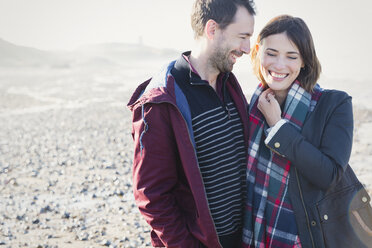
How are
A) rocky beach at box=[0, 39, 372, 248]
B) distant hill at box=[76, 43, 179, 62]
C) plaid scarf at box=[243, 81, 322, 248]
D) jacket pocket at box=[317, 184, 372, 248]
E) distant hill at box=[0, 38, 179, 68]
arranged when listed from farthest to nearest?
distant hill at box=[76, 43, 179, 62] → distant hill at box=[0, 38, 179, 68] → rocky beach at box=[0, 39, 372, 248] → plaid scarf at box=[243, 81, 322, 248] → jacket pocket at box=[317, 184, 372, 248]

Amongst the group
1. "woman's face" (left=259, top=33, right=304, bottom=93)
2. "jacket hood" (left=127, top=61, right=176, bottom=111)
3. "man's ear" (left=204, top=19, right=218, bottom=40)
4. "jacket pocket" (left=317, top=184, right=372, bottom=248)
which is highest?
"man's ear" (left=204, top=19, right=218, bottom=40)

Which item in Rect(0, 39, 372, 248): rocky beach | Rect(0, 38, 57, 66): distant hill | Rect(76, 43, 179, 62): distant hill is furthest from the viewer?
Rect(76, 43, 179, 62): distant hill

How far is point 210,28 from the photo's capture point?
325 centimetres

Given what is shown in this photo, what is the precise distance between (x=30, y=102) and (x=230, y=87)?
2263 cm

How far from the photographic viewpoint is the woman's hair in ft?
10.0

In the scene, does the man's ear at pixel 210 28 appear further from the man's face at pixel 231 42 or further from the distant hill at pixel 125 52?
the distant hill at pixel 125 52

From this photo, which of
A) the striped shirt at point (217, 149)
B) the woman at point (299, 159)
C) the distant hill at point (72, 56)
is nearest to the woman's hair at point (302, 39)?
the woman at point (299, 159)

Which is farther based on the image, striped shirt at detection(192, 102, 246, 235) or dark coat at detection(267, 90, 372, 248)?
striped shirt at detection(192, 102, 246, 235)

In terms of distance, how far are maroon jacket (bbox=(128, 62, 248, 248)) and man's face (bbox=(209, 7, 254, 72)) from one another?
0.54 meters

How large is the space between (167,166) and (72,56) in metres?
70.5

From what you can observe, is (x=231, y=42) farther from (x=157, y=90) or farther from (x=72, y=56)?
(x=72, y=56)

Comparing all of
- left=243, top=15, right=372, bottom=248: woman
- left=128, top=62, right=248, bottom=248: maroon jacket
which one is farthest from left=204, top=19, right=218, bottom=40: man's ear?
left=128, top=62, right=248, bottom=248: maroon jacket

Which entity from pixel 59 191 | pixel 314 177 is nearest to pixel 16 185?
pixel 59 191

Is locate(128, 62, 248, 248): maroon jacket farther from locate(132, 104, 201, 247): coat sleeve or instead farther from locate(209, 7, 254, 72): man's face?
locate(209, 7, 254, 72): man's face
